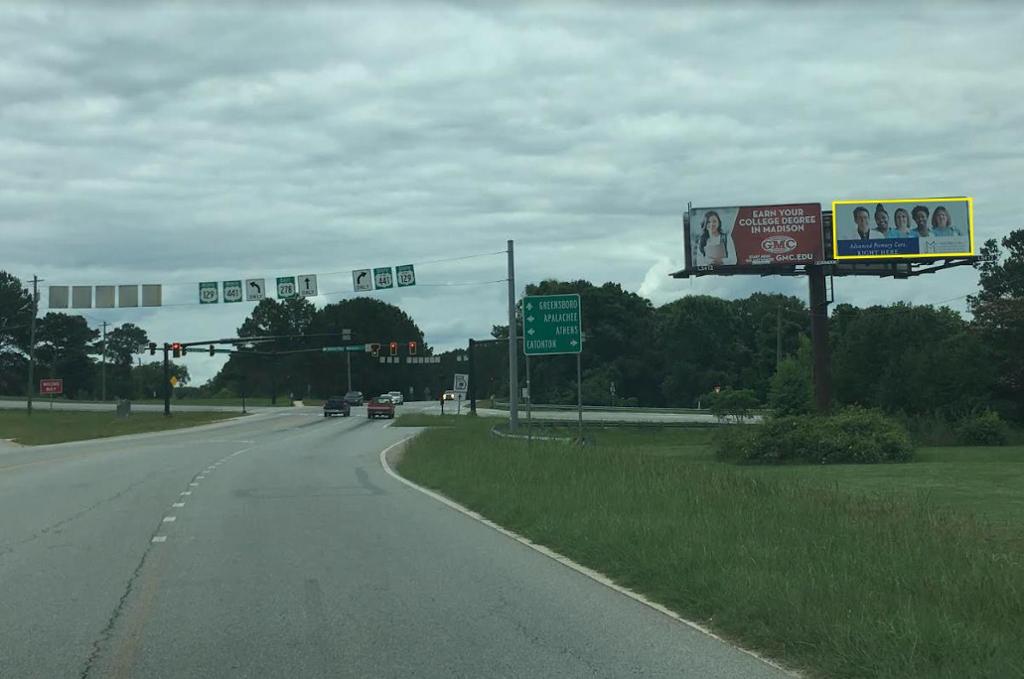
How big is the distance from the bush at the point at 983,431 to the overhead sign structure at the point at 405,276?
24499mm

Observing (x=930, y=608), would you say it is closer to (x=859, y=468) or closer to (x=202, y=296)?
(x=859, y=468)

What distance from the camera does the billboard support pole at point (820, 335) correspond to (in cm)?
5516

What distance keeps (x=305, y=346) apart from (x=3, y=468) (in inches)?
5311

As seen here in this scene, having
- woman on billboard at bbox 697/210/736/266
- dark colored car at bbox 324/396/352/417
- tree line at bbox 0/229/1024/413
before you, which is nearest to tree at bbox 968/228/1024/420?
tree line at bbox 0/229/1024/413

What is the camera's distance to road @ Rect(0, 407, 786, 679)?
7922mm

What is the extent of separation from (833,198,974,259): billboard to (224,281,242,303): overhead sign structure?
28585mm

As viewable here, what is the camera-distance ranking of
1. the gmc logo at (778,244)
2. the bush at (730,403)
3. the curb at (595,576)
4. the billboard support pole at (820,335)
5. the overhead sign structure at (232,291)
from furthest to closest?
the bush at (730,403) < the gmc logo at (778,244) < the billboard support pole at (820,335) < the overhead sign structure at (232,291) < the curb at (595,576)

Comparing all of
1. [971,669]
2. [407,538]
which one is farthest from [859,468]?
[971,669]

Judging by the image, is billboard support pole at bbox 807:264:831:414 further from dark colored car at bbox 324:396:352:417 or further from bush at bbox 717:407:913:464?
dark colored car at bbox 324:396:352:417

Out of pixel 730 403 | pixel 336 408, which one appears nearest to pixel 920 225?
pixel 730 403

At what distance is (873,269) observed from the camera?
5666cm

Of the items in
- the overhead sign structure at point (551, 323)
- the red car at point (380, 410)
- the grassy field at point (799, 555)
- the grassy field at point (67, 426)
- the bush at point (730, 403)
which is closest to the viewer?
the grassy field at point (799, 555)

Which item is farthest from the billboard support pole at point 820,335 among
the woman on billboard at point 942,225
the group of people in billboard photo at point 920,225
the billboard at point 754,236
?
the woman on billboard at point 942,225

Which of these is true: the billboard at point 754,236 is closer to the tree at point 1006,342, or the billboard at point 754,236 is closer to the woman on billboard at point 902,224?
the woman on billboard at point 902,224
